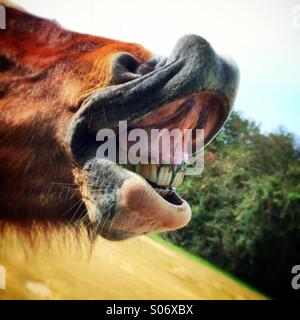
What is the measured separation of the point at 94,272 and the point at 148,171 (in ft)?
2.53

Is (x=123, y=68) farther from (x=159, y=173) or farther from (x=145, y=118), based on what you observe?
(x=159, y=173)

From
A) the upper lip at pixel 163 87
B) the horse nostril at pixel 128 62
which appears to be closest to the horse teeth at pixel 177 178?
the upper lip at pixel 163 87

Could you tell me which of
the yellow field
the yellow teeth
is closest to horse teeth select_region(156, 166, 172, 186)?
the yellow teeth

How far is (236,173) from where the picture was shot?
290 centimetres

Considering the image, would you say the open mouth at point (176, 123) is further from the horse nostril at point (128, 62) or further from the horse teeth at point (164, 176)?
the horse nostril at point (128, 62)

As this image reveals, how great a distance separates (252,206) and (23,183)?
2.18 metres

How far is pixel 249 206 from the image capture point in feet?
9.83

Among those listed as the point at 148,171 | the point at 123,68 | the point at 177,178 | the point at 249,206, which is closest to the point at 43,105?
the point at 123,68

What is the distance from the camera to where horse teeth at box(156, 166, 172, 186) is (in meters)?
1.32

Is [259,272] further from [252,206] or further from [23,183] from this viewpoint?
[23,183]

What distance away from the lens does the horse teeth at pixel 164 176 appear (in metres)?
1.32

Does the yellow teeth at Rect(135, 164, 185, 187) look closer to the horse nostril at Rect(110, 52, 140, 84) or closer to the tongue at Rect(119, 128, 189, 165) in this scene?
the tongue at Rect(119, 128, 189, 165)

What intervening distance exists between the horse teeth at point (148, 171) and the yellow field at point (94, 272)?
1.58 feet
